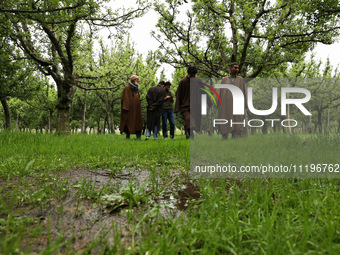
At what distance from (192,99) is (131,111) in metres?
2.50

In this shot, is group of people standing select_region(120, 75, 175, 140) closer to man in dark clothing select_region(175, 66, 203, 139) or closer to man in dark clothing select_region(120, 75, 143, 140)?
man in dark clothing select_region(120, 75, 143, 140)

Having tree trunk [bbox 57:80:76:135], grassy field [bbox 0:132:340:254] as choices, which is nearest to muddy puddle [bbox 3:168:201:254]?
grassy field [bbox 0:132:340:254]

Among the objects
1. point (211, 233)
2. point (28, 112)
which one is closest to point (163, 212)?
point (211, 233)

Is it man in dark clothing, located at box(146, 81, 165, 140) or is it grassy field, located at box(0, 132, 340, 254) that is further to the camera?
man in dark clothing, located at box(146, 81, 165, 140)

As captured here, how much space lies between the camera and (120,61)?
68.8ft

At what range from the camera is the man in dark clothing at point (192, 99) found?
762 cm

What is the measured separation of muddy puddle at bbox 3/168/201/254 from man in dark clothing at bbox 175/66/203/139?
16.9 feet

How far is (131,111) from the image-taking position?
858 centimetres

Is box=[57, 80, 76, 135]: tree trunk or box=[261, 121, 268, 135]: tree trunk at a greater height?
box=[57, 80, 76, 135]: tree trunk

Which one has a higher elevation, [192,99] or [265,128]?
[192,99]

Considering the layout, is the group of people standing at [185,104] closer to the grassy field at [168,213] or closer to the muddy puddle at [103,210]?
the grassy field at [168,213]

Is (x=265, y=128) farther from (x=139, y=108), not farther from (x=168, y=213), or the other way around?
(x=139, y=108)

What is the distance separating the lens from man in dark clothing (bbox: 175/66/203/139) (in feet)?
25.0

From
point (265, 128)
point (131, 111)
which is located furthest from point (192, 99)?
point (265, 128)
